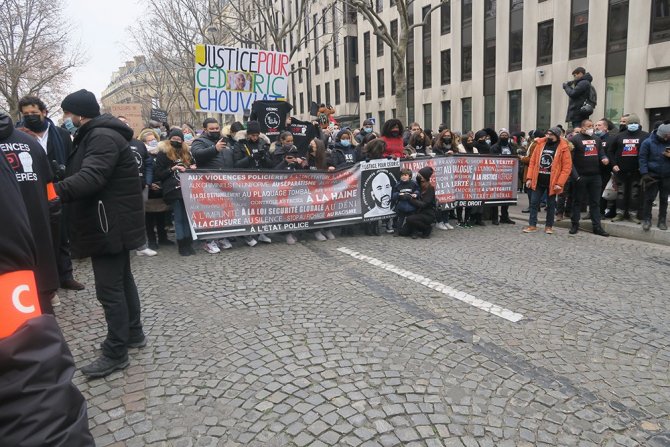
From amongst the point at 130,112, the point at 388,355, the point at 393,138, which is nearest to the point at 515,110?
the point at 393,138

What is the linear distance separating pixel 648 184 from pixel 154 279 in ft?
26.8

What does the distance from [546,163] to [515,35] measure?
1958 cm

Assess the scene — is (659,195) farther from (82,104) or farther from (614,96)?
(614,96)

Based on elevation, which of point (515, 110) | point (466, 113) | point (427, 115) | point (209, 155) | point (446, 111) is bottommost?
point (209, 155)

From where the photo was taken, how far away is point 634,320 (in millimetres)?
4492

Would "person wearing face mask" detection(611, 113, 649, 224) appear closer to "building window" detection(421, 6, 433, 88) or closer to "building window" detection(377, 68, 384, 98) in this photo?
"building window" detection(421, 6, 433, 88)

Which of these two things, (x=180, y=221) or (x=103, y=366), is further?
(x=180, y=221)

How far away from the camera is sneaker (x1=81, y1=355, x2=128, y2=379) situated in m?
3.51

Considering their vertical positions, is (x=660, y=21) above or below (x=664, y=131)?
above

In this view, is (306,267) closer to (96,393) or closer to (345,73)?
(96,393)

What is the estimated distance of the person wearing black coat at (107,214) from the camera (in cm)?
354

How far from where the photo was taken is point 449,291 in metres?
5.33

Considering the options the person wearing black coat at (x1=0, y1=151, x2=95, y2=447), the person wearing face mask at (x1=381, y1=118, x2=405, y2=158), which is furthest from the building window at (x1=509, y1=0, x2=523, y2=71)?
the person wearing black coat at (x1=0, y1=151, x2=95, y2=447)

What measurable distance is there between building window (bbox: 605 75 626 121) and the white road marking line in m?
18.9
